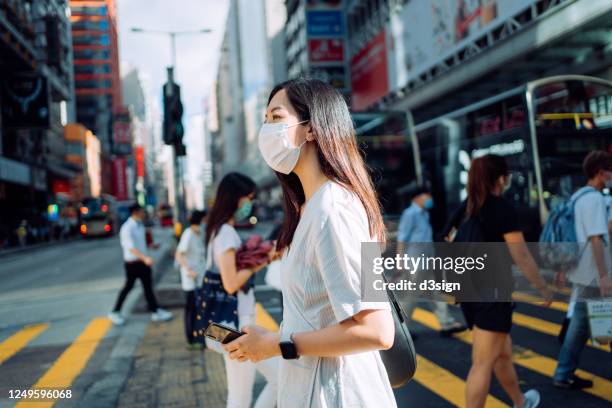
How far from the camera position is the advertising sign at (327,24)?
39.1 metres

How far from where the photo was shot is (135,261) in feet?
28.7

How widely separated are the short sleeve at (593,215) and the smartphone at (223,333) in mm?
3424

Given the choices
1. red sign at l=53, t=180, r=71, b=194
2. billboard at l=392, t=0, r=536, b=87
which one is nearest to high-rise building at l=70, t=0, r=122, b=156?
red sign at l=53, t=180, r=71, b=194

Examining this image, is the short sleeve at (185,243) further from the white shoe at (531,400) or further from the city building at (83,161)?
the city building at (83,161)

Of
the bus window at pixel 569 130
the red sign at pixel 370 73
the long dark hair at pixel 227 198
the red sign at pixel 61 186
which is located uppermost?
the red sign at pixel 370 73

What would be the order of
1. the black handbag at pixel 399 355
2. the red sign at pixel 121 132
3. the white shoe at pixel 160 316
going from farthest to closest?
the red sign at pixel 121 132 → the white shoe at pixel 160 316 → the black handbag at pixel 399 355

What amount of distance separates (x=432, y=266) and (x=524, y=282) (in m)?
0.99

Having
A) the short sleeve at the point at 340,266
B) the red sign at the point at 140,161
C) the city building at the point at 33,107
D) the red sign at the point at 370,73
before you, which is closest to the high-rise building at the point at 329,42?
the red sign at the point at 370,73

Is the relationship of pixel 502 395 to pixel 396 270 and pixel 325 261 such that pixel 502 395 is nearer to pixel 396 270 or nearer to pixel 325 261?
pixel 396 270

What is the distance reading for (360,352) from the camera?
1.67m

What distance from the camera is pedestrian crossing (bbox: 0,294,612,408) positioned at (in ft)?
15.4

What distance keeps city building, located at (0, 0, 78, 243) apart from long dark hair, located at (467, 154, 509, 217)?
577 cm

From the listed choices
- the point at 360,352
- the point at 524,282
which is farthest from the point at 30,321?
the point at 360,352

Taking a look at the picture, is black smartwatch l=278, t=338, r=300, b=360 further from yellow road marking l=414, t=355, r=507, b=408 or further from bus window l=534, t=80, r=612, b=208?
bus window l=534, t=80, r=612, b=208
